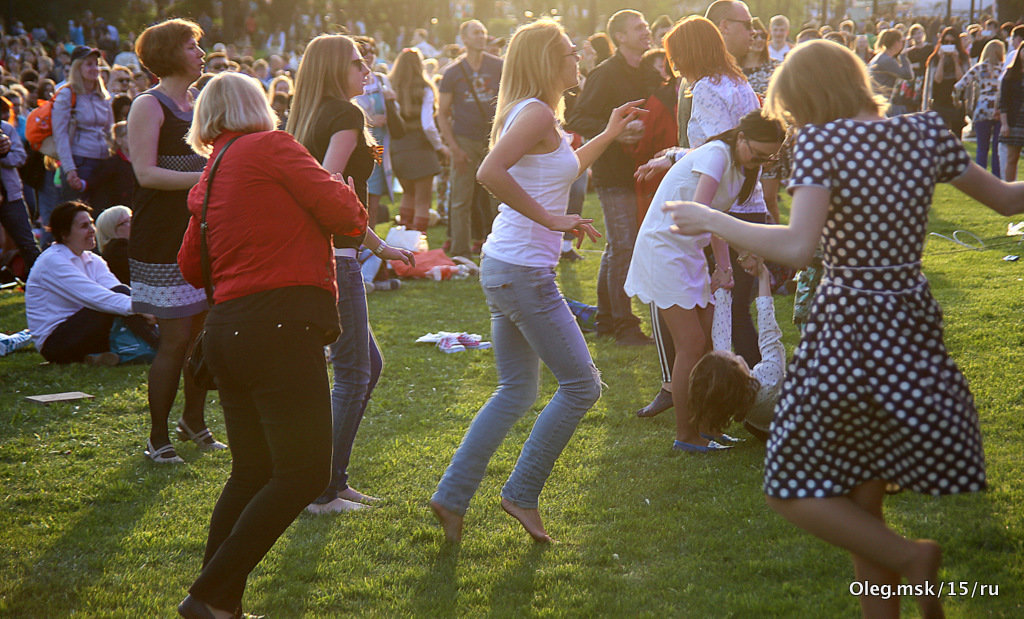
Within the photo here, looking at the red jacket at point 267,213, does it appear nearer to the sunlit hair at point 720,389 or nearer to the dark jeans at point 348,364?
the dark jeans at point 348,364

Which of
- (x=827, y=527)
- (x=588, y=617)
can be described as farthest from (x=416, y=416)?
(x=827, y=527)

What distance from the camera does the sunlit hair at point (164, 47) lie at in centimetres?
479

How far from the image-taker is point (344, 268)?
4227 mm

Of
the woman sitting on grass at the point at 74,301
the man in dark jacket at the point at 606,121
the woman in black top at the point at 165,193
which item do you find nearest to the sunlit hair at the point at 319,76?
the woman in black top at the point at 165,193

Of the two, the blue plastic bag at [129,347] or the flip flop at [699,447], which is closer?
the flip flop at [699,447]

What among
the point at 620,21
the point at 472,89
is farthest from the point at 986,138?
the point at 620,21

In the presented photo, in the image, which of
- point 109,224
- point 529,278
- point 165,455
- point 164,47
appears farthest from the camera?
point 109,224

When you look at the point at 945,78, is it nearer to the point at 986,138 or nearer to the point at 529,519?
the point at 986,138

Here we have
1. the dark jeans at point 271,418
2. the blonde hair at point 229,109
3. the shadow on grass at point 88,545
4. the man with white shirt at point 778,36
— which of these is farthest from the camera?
the man with white shirt at point 778,36

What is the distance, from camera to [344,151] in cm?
413

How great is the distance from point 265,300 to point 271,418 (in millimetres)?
388

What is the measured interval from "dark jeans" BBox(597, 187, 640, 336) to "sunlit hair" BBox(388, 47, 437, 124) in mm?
4512

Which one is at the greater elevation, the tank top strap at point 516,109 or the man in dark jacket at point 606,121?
the tank top strap at point 516,109

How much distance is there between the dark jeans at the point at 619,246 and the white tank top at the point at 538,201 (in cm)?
320
